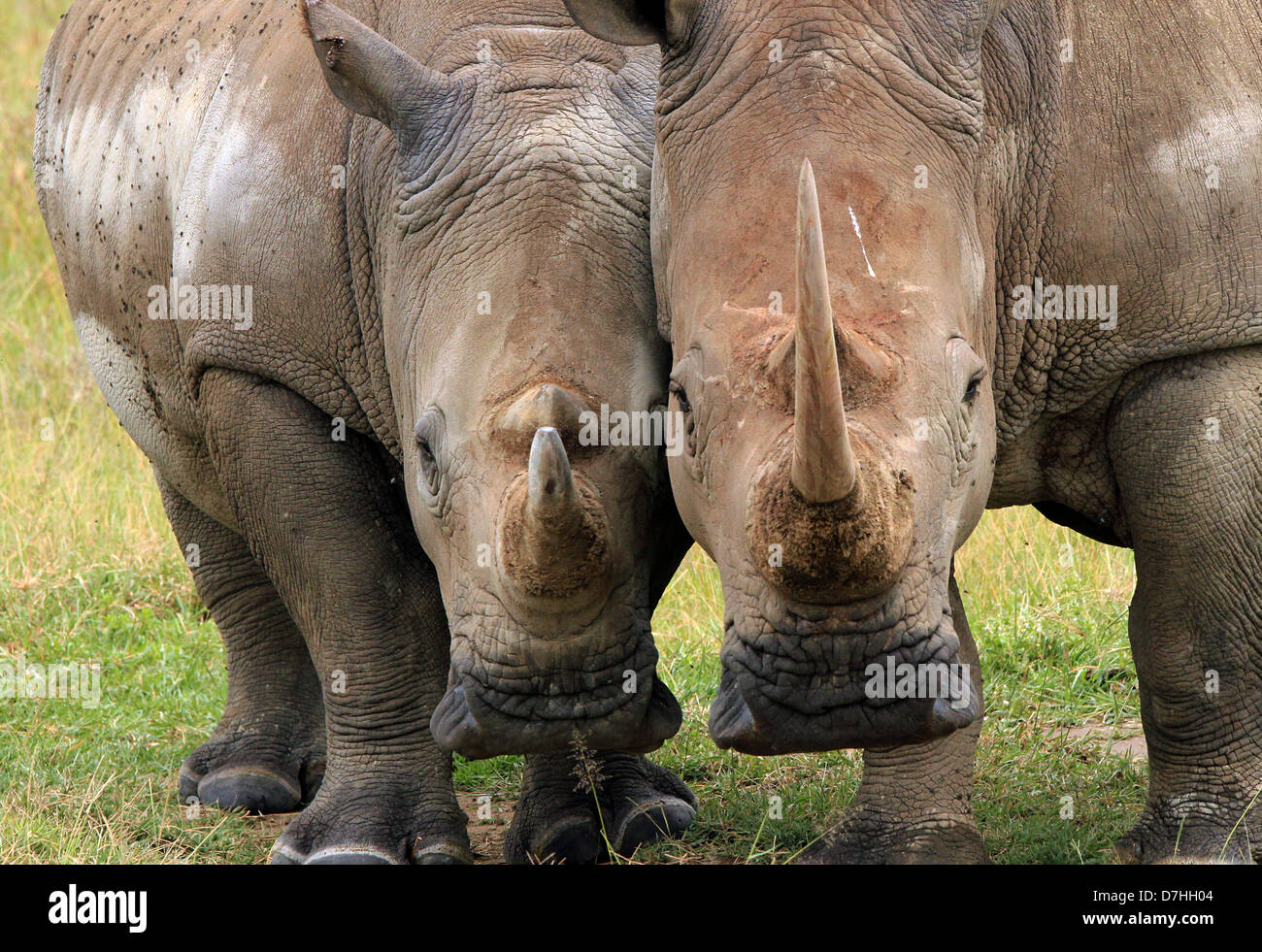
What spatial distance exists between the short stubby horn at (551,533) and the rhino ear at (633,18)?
99 cm

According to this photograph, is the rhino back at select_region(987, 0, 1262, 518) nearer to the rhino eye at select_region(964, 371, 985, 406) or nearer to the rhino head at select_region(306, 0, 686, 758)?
the rhino eye at select_region(964, 371, 985, 406)

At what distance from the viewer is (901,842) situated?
541 centimetres

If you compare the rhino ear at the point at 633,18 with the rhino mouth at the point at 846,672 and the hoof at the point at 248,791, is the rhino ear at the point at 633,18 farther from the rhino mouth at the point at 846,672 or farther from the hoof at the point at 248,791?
the hoof at the point at 248,791

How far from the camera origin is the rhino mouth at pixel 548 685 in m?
4.56

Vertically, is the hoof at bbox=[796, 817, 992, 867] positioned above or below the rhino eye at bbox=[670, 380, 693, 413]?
below

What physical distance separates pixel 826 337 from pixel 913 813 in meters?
2.16

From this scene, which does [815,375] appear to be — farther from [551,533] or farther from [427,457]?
[427,457]

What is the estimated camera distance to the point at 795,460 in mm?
3738

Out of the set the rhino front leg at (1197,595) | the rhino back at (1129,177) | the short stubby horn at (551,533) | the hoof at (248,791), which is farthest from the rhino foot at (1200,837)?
the hoof at (248,791)

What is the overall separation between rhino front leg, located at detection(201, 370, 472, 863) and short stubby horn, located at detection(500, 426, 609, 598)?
1.22 meters

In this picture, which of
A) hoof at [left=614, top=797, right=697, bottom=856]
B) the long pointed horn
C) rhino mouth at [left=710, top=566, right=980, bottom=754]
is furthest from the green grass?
the long pointed horn

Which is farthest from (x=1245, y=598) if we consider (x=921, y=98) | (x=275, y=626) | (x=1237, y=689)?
(x=275, y=626)

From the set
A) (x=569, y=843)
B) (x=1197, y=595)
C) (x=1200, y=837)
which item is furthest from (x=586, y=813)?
(x=1197, y=595)

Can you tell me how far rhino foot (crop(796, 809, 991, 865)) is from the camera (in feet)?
17.7
